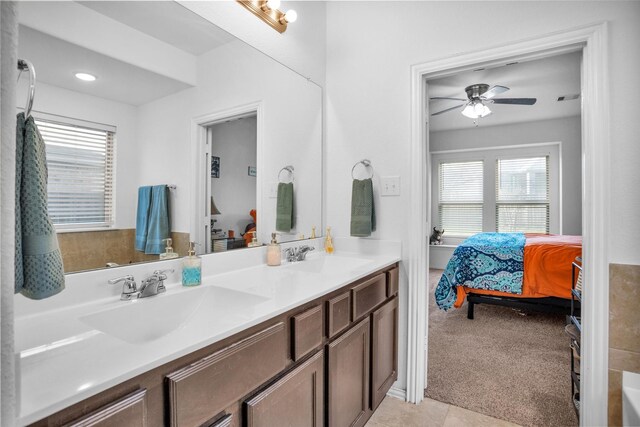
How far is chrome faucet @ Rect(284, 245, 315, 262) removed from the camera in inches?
73.7

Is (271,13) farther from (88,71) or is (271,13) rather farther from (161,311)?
(161,311)

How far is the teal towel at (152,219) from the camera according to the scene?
1.22m

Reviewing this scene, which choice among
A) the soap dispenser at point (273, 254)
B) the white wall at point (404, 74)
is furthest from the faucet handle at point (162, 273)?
the white wall at point (404, 74)

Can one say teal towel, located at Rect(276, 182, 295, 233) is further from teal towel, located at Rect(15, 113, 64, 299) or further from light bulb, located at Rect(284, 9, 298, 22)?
teal towel, located at Rect(15, 113, 64, 299)

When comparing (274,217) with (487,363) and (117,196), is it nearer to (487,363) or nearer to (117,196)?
(117,196)

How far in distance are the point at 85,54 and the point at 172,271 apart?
78 centimetres

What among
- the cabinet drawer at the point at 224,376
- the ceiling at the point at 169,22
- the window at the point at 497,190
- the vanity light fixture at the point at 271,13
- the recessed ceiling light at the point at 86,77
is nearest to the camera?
the cabinet drawer at the point at 224,376

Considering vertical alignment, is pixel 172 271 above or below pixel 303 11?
below

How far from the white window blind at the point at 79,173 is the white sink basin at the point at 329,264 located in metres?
0.96

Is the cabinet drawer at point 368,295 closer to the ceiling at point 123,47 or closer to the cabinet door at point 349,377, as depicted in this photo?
the cabinet door at point 349,377

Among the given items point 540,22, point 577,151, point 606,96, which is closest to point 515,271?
point 606,96

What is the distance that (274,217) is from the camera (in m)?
1.87

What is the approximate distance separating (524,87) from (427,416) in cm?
372

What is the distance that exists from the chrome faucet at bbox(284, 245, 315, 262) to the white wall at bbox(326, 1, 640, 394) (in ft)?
1.30
